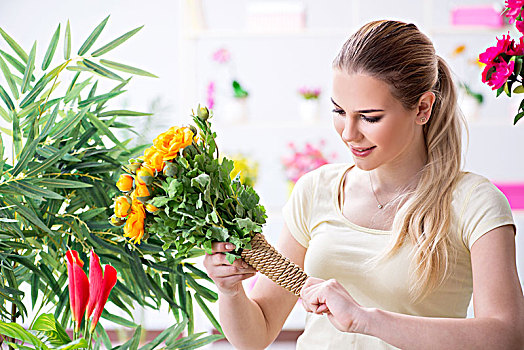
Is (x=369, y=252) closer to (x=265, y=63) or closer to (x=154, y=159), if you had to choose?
(x=154, y=159)

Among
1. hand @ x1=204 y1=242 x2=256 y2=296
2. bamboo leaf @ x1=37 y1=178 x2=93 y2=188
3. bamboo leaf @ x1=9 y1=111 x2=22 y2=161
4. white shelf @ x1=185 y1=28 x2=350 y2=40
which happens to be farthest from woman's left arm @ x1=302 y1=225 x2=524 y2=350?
white shelf @ x1=185 y1=28 x2=350 y2=40

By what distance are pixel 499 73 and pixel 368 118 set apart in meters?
A: 0.29

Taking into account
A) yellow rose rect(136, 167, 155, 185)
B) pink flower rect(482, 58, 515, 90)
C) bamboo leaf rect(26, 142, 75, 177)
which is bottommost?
yellow rose rect(136, 167, 155, 185)

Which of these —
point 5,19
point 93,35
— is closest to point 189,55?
point 5,19

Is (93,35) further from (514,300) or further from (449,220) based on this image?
(514,300)

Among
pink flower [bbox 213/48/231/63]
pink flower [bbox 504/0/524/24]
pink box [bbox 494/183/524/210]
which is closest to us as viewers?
pink flower [bbox 504/0/524/24]

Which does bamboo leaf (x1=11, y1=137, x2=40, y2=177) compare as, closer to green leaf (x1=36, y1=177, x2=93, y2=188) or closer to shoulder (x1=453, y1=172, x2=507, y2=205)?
green leaf (x1=36, y1=177, x2=93, y2=188)

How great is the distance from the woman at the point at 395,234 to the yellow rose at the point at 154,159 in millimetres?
166

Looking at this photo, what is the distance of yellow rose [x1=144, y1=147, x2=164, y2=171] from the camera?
916 millimetres

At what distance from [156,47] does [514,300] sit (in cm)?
341

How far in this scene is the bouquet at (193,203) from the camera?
0.91 metres

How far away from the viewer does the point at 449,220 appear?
3.64 feet

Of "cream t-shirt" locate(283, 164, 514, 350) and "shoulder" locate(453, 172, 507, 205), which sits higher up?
"shoulder" locate(453, 172, 507, 205)

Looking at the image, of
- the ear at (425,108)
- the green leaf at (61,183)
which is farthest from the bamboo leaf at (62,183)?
the ear at (425,108)
